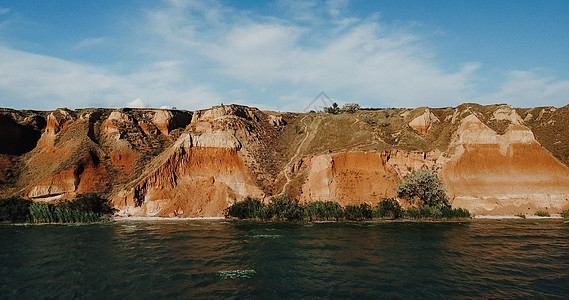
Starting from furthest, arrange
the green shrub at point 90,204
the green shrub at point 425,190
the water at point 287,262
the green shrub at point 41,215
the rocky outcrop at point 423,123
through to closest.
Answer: the rocky outcrop at point 423,123 → the green shrub at point 90,204 → the green shrub at point 425,190 → the green shrub at point 41,215 → the water at point 287,262

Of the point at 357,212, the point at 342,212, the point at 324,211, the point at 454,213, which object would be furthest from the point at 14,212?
the point at 454,213

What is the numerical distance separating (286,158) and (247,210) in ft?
49.4

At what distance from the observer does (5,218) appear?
146ft

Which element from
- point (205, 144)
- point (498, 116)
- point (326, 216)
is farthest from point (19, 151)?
point (498, 116)

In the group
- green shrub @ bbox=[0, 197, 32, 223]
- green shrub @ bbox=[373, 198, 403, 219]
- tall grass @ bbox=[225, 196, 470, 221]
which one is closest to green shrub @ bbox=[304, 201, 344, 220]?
tall grass @ bbox=[225, 196, 470, 221]

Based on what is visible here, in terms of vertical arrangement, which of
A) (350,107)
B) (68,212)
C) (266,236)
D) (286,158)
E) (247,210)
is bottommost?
(266,236)

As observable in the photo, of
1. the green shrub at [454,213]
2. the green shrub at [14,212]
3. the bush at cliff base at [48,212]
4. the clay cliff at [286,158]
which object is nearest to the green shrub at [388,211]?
the clay cliff at [286,158]

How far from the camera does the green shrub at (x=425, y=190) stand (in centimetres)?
4528

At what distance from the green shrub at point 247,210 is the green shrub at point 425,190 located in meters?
17.7

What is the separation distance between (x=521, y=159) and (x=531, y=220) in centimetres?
1057

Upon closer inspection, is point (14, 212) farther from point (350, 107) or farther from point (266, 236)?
point (350, 107)

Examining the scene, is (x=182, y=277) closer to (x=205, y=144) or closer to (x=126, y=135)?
(x=205, y=144)

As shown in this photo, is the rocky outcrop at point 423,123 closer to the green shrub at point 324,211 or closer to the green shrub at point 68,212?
the green shrub at point 324,211

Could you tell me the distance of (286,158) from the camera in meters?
59.2
